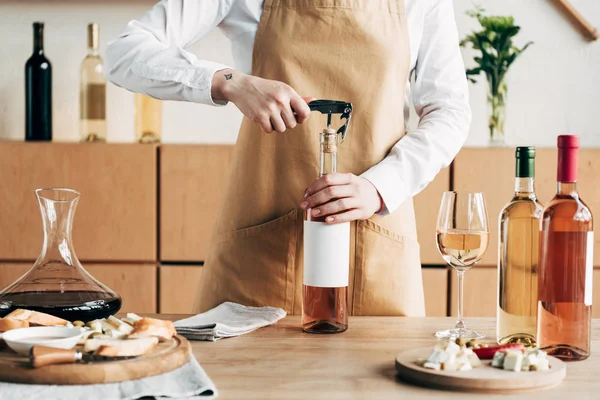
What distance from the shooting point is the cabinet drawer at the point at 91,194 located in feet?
8.55

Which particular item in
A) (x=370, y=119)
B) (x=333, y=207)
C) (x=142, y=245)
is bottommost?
(x=142, y=245)

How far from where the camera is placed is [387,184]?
1.46 metres

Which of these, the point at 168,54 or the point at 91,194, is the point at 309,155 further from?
the point at 91,194

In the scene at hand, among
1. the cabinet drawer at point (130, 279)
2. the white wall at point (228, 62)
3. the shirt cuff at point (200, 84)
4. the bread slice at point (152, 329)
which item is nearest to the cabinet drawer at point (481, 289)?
the white wall at point (228, 62)

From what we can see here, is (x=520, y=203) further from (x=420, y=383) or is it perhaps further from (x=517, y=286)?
(x=420, y=383)

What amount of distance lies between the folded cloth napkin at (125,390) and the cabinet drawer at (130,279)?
1799 mm

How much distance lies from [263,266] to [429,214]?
1199 mm

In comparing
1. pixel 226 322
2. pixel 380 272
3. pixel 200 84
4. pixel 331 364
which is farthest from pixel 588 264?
pixel 200 84

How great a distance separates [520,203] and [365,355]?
11.4 inches

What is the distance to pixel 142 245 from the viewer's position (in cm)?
263

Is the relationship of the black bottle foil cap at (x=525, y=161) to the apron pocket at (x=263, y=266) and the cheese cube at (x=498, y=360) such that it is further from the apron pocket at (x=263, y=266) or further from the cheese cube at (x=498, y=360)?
the apron pocket at (x=263, y=266)

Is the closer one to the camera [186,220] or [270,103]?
[270,103]

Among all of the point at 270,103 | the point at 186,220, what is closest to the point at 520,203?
the point at 270,103

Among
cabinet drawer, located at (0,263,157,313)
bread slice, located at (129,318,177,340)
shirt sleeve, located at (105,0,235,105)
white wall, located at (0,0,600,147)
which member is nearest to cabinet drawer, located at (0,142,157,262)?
cabinet drawer, located at (0,263,157,313)
